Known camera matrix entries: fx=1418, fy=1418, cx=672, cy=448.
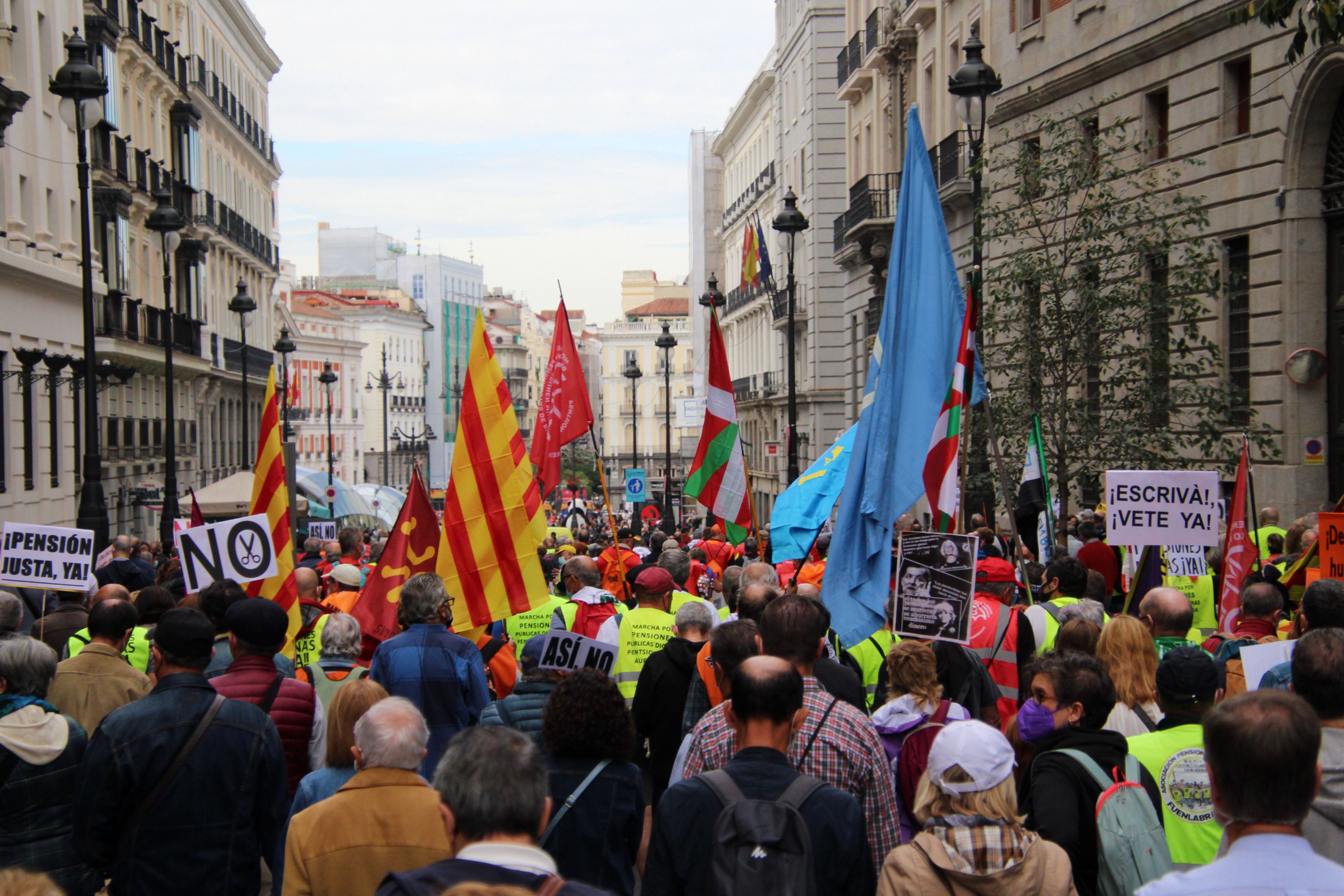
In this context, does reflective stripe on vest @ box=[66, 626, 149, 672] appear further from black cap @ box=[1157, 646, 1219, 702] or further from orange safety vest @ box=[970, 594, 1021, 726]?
black cap @ box=[1157, 646, 1219, 702]

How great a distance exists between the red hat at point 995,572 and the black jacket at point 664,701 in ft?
6.05

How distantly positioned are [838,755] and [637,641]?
10.8 ft

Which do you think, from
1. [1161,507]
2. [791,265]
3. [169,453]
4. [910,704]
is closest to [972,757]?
[910,704]

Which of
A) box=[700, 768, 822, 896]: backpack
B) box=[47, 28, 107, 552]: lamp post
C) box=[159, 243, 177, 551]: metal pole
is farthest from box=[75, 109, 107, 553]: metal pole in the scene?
box=[700, 768, 822, 896]: backpack

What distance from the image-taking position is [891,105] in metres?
36.7

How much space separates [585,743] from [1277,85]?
16771mm

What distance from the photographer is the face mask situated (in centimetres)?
535

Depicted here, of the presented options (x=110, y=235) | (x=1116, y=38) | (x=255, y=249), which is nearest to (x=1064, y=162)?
(x=1116, y=38)

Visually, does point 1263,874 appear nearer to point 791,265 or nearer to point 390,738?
point 390,738

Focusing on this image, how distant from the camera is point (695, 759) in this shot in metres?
4.88

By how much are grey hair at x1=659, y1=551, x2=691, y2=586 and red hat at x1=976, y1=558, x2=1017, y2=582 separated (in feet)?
7.99

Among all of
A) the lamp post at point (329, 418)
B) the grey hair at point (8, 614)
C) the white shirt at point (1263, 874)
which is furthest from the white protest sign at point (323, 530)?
the white shirt at point (1263, 874)

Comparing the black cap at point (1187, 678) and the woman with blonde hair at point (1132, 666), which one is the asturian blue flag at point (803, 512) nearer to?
the woman with blonde hair at point (1132, 666)

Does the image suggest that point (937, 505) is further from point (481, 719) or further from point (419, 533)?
point (419, 533)
